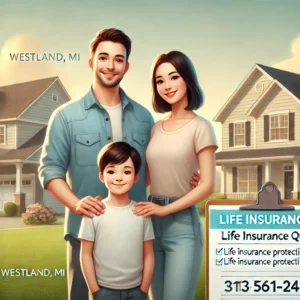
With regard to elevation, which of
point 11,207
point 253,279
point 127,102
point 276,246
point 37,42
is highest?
point 37,42

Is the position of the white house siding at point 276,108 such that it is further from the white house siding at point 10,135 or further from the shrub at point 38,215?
the white house siding at point 10,135

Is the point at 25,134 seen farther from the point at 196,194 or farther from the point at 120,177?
the point at 196,194

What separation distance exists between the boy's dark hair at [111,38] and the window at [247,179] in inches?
41.3

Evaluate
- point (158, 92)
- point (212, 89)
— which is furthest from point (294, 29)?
point (158, 92)

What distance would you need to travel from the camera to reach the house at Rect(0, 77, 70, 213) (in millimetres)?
3406

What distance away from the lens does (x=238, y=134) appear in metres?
→ 3.50

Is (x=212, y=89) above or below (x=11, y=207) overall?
above

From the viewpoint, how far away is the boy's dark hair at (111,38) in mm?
3373

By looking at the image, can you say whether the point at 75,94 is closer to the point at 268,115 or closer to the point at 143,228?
the point at 143,228

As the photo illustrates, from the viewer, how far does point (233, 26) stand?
3.47m

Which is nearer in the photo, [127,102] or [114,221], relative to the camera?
[114,221]

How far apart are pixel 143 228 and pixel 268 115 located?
1082 mm

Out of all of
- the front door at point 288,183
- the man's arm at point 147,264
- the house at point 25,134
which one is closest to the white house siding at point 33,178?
the house at point 25,134

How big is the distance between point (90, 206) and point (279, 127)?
4.27 feet
